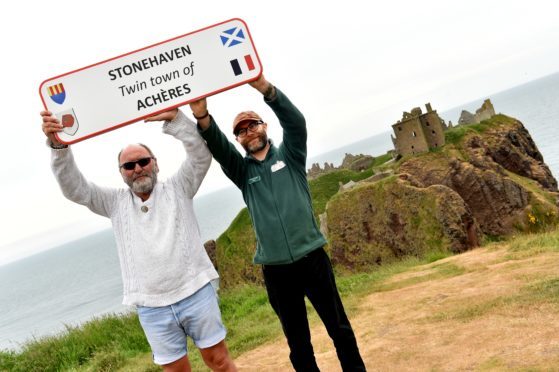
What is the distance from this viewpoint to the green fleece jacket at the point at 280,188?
14.2ft

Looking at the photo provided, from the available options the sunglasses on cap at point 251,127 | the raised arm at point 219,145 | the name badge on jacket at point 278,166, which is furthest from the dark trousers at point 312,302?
the sunglasses on cap at point 251,127

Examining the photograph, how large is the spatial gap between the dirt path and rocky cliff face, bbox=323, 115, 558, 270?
9.80 meters

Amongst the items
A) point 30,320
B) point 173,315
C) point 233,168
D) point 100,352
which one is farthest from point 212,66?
point 30,320

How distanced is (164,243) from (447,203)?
17.2 m

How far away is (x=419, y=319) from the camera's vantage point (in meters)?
7.20

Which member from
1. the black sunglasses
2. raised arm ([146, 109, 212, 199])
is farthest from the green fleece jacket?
the black sunglasses

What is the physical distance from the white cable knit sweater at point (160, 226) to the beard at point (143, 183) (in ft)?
0.22

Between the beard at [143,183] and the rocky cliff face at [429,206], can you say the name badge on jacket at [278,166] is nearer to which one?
the beard at [143,183]

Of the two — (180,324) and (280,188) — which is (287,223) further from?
(180,324)

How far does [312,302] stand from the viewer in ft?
14.8

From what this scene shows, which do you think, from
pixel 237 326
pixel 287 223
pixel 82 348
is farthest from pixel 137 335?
pixel 287 223

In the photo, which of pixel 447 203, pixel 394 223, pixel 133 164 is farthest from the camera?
pixel 394 223

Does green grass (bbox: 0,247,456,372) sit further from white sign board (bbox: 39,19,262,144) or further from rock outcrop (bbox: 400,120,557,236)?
rock outcrop (bbox: 400,120,557,236)

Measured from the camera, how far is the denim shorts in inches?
156
